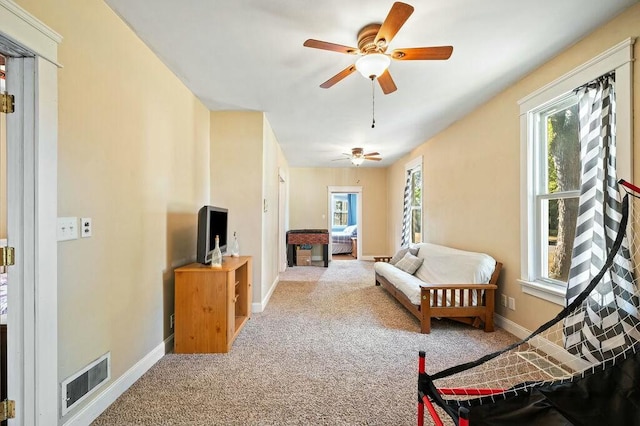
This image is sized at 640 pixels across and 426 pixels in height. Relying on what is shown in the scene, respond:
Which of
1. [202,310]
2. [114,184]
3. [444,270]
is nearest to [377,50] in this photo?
[114,184]

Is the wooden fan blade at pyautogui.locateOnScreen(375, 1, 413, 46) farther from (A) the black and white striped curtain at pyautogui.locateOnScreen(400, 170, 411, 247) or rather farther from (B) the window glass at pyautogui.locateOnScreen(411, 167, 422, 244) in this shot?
(A) the black and white striped curtain at pyautogui.locateOnScreen(400, 170, 411, 247)

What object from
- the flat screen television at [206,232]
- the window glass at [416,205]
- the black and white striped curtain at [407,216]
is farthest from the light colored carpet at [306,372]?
the black and white striped curtain at [407,216]

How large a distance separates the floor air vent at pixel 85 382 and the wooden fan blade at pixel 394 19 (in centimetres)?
255

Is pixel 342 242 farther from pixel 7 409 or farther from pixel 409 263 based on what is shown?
pixel 7 409

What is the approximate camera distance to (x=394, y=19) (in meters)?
1.58

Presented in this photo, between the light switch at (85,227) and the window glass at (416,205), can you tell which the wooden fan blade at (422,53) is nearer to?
the light switch at (85,227)

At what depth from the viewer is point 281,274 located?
580 centimetres

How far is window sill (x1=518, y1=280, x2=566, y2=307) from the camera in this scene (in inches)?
89.1

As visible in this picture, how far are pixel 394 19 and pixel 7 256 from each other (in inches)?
87.1

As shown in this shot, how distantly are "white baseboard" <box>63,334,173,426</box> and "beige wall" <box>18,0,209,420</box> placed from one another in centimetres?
6

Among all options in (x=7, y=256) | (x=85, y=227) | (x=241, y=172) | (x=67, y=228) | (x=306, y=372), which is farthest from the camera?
(x=241, y=172)

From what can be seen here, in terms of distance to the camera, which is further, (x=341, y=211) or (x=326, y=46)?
(x=341, y=211)

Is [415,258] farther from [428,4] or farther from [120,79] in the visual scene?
[120,79]

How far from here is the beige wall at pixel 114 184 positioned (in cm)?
150
